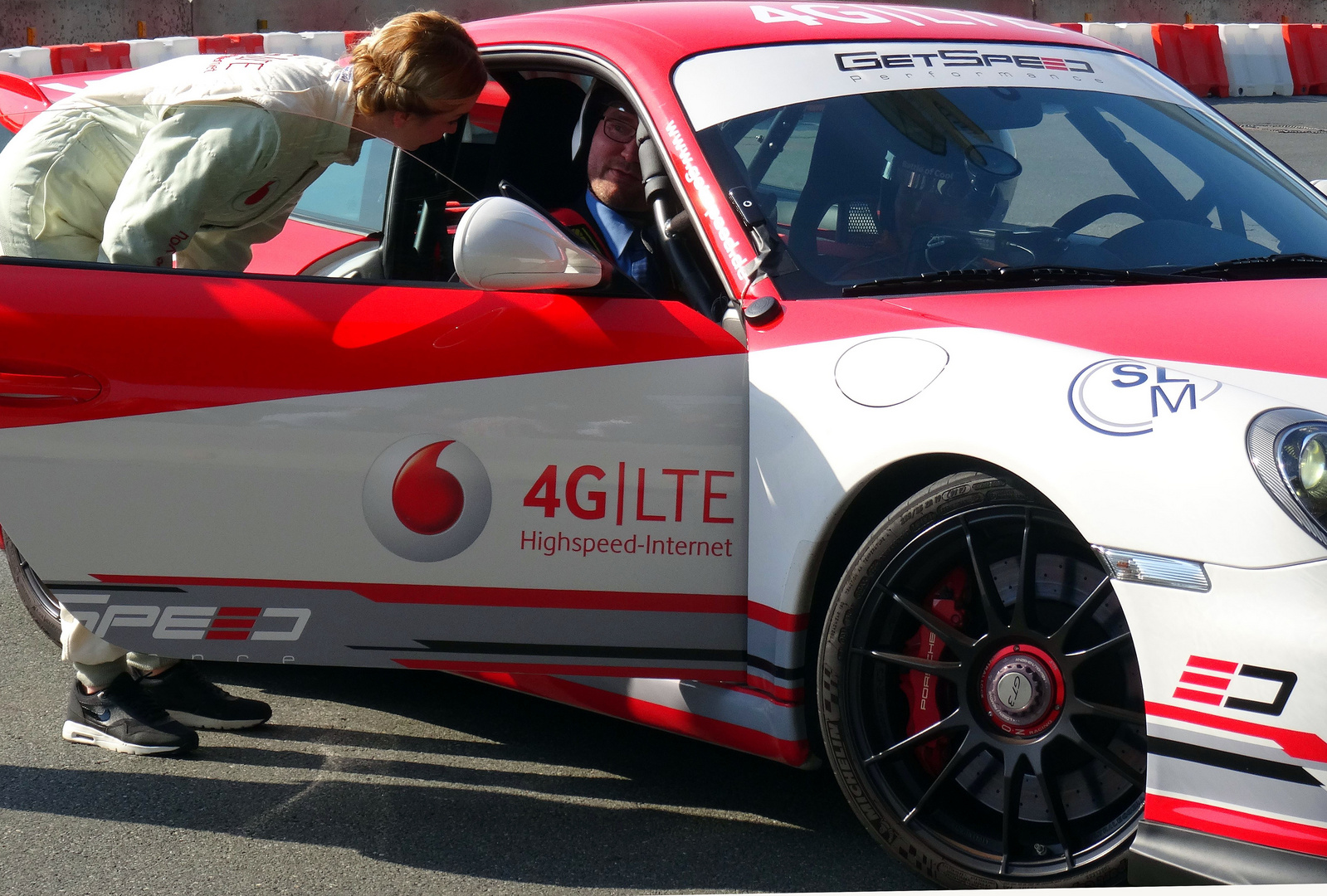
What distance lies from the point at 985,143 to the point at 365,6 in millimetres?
18800

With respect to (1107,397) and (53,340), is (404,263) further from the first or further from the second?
(1107,397)

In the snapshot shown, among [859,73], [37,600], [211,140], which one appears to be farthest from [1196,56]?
[211,140]

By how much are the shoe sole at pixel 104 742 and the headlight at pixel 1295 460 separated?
2.50 metres

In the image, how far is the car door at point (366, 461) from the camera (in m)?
2.79

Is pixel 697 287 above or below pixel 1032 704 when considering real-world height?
above

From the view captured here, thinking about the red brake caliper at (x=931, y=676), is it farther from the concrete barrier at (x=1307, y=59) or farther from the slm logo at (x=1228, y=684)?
the concrete barrier at (x=1307, y=59)

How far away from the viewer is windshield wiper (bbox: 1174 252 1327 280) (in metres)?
2.99

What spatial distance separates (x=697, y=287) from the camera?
3.13m

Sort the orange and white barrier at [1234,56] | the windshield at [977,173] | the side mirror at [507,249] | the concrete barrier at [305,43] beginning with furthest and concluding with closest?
1. the orange and white barrier at [1234,56]
2. the concrete barrier at [305,43]
3. the windshield at [977,173]
4. the side mirror at [507,249]

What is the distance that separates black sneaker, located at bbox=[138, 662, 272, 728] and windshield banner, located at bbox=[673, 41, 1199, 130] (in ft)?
5.99

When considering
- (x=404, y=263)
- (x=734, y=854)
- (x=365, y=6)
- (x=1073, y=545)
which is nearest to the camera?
(x=1073, y=545)

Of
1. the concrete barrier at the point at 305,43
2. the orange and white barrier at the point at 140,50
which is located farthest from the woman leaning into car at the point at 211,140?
the concrete barrier at the point at 305,43

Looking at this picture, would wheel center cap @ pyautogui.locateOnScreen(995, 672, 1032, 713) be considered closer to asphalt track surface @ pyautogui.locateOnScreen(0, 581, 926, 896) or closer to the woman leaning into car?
asphalt track surface @ pyautogui.locateOnScreen(0, 581, 926, 896)

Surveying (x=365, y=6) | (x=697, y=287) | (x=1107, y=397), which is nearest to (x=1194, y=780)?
(x=1107, y=397)
